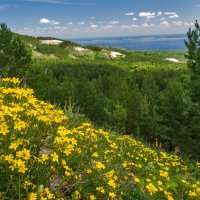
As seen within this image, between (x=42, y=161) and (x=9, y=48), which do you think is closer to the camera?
(x=42, y=161)

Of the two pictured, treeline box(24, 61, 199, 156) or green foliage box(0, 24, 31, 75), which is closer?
treeline box(24, 61, 199, 156)

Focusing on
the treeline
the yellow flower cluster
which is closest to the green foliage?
the treeline

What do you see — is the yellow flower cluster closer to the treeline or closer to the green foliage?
the treeline

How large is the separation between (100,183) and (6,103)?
1.91 meters

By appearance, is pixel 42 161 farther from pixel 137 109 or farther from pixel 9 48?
pixel 137 109

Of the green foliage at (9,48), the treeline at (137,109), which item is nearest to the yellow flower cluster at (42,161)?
the treeline at (137,109)

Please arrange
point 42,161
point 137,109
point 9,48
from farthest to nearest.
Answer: point 137,109, point 9,48, point 42,161

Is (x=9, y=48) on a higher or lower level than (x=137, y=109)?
higher

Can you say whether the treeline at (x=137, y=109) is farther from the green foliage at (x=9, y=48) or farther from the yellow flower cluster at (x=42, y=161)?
the yellow flower cluster at (x=42, y=161)

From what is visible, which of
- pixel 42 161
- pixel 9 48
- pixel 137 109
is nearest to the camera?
pixel 42 161

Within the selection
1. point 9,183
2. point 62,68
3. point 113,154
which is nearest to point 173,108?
point 113,154

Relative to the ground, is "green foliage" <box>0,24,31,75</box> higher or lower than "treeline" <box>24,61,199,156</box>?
higher

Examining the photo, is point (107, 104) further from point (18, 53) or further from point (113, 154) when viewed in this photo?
point (113, 154)

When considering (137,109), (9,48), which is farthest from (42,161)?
(137,109)
